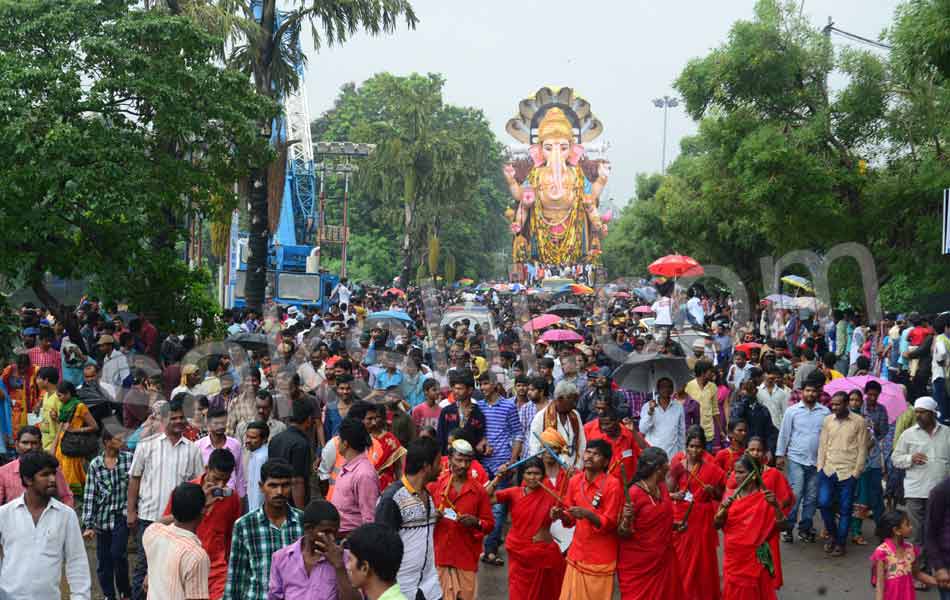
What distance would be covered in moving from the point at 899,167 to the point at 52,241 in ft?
44.9

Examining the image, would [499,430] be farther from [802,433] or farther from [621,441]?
[802,433]

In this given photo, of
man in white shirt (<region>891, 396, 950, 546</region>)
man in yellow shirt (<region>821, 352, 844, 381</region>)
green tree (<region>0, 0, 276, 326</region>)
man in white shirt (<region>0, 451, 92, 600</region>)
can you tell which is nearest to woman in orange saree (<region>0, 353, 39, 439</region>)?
green tree (<region>0, 0, 276, 326</region>)

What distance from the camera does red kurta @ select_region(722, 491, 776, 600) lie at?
24.7 ft

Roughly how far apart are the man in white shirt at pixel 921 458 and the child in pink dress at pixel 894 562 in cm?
226

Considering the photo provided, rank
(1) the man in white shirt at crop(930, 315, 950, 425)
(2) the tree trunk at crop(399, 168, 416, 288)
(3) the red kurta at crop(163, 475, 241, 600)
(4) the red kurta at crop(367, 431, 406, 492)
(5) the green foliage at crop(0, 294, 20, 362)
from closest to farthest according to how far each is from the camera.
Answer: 1. (3) the red kurta at crop(163, 475, 241, 600)
2. (4) the red kurta at crop(367, 431, 406, 492)
3. (5) the green foliage at crop(0, 294, 20, 362)
4. (1) the man in white shirt at crop(930, 315, 950, 425)
5. (2) the tree trunk at crop(399, 168, 416, 288)

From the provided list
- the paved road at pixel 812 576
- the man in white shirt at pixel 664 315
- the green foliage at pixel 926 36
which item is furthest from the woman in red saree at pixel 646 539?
the man in white shirt at pixel 664 315

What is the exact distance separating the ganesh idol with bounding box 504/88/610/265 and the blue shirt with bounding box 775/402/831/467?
71763mm

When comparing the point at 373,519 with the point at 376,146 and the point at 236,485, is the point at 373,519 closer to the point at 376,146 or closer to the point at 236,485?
the point at 236,485

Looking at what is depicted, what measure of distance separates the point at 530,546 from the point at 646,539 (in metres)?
0.74

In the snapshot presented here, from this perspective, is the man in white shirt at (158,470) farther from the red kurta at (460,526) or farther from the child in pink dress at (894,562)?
the child in pink dress at (894,562)

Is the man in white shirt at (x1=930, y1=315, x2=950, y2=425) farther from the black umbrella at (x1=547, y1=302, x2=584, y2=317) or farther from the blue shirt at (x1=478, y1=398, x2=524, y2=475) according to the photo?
the black umbrella at (x1=547, y1=302, x2=584, y2=317)

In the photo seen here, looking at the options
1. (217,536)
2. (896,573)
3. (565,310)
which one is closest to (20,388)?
(217,536)

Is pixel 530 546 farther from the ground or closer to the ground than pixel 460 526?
closer to the ground

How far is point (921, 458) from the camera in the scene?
354 inches
